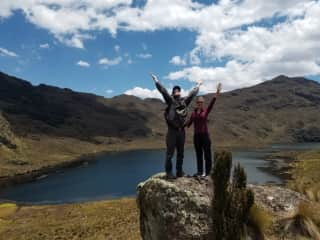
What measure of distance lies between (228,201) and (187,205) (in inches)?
90.9

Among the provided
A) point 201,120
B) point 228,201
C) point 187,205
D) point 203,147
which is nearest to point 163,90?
point 201,120

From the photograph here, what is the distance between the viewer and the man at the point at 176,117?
18047 millimetres

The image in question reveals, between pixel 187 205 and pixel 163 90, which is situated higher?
pixel 163 90

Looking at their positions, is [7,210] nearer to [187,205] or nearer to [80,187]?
[80,187]

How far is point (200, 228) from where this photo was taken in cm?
1587

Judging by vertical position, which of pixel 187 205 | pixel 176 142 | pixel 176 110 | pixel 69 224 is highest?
pixel 176 110

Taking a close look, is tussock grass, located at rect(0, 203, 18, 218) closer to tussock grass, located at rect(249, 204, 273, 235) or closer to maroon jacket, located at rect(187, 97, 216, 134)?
maroon jacket, located at rect(187, 97, 216, 134)

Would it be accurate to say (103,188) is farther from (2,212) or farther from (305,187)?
(305,187)

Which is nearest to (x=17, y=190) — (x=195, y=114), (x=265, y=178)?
(x=265, y=178)

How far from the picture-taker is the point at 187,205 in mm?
16344

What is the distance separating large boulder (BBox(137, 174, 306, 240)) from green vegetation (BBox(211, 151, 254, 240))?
32.9 inches

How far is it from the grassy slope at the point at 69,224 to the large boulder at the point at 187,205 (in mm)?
26302

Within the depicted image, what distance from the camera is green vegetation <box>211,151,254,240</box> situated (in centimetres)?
1396

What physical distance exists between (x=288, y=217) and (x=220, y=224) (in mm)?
2611
